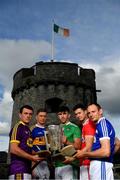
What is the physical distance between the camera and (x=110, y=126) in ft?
16.5

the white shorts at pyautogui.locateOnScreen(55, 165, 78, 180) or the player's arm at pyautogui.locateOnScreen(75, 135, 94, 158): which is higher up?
the player's arm at pyautogui.locateOnScreen(75, 135, 94, 158)

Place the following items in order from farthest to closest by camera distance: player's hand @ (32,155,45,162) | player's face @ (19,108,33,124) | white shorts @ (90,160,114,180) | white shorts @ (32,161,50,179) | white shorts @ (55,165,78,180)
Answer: white shorts @ (32,161,50,179) → white shorts @ (55,165,78,180) → player's face @ (19,108,33,124) → player's hand @ (32,155,45,162) → white shorts @ (90,160,114,180)

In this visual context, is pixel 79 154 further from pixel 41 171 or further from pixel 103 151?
pixel 41 171

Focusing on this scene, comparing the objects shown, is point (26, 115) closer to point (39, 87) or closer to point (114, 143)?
point (114, 143)

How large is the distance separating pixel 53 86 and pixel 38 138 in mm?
17083

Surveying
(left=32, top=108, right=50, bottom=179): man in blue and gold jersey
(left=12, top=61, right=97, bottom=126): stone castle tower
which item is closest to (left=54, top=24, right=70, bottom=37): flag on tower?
(left=12, top=61, right=97, bottom=126): stone castle tower

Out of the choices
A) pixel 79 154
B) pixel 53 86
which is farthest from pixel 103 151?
pixel 53 86

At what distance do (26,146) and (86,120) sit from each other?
107cm

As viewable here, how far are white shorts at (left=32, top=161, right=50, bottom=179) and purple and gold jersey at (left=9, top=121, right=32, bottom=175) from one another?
1.50 ft

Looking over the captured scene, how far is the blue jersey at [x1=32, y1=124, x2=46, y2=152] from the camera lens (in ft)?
19.5

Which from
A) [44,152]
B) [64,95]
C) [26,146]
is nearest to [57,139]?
[44,152]

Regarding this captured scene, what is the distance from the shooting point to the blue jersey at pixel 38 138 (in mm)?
5938

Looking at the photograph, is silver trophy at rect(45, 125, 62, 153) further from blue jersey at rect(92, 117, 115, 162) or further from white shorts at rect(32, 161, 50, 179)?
white shorts at rect(32, 161, 50, 179)

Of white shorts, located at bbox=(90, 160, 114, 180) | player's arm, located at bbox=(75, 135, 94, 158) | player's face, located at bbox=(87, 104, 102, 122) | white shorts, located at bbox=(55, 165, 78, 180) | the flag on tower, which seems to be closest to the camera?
white shorts, located at bbox=(90, 160, 114, 180)
